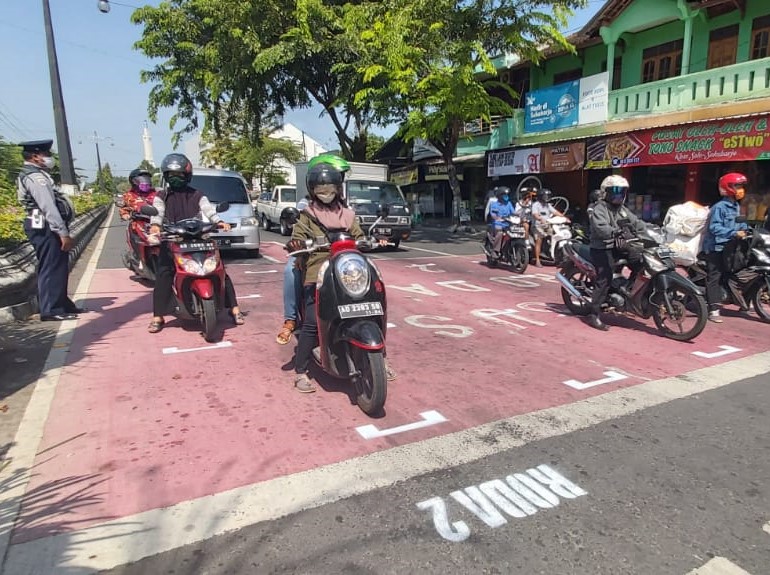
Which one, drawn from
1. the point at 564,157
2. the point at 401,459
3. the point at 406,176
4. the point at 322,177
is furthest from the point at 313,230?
Answer: the point at 406,176

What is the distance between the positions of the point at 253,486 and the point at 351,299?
1.42m

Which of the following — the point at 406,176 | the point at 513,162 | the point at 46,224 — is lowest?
the point at 46,224

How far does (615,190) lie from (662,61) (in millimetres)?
12901

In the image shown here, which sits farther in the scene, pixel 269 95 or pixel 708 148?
pixel 269 95

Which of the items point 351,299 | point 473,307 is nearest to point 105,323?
point 351,299

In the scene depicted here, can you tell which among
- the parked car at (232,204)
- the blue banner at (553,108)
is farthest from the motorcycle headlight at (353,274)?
the blue banner at (553,108)

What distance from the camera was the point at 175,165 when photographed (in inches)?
230

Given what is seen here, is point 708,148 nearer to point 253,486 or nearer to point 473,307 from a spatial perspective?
point 473,307

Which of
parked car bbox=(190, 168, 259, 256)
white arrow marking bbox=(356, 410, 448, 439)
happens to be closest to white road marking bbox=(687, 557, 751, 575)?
white arrow marking bbox=(356, 410, 448, 439)

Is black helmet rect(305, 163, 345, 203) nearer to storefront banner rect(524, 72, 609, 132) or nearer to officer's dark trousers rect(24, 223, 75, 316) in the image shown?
officer's dark trousers rect(24, 223, 75, 316)

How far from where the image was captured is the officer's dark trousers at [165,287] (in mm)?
5720

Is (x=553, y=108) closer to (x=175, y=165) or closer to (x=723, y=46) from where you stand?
(x=723, y=46)

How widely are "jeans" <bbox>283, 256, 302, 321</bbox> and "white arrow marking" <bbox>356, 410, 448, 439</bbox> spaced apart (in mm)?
1594

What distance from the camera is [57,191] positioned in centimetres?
605
